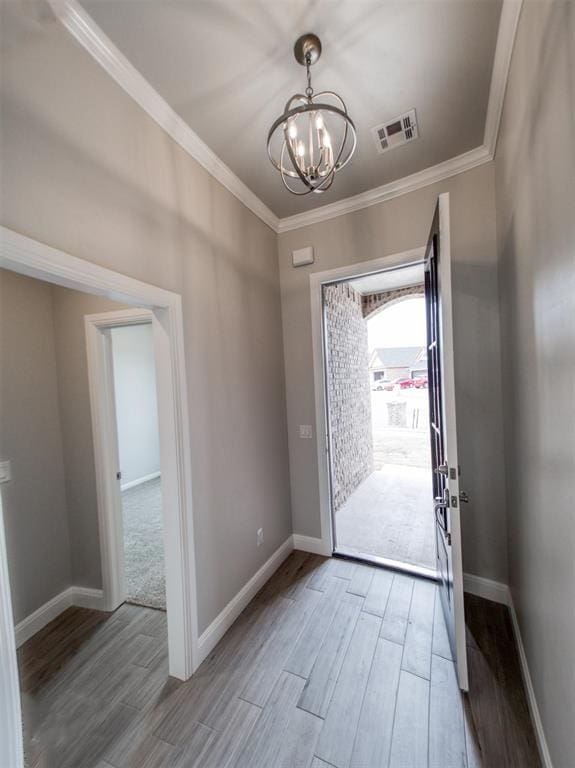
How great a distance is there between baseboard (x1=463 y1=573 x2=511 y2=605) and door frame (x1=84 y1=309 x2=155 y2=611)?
2502mm

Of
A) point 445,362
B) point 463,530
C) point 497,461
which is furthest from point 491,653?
point 445,362

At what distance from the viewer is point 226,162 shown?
193 cm

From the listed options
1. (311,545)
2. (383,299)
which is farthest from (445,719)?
(383,299)

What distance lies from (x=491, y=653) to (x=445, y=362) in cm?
163

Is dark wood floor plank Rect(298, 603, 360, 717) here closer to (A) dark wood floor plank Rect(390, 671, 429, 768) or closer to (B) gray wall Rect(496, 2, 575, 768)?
(A) dark wood floor plank Rect(390, 671, 429, 768)

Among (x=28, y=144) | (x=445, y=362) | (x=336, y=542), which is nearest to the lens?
(x=28, y=144)

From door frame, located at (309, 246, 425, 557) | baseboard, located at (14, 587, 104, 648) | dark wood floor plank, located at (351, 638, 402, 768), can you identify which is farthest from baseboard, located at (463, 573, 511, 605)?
baseboard, located at (14, 587, 104, 648)

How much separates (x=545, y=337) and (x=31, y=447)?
2.88 metres

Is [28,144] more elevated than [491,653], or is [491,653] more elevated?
[28,144]

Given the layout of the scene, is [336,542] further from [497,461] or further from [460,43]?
[460,43]

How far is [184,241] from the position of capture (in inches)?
66.2

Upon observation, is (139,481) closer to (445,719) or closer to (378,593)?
(378,593)

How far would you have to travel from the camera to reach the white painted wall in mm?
5055

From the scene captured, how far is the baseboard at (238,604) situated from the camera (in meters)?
1.71
